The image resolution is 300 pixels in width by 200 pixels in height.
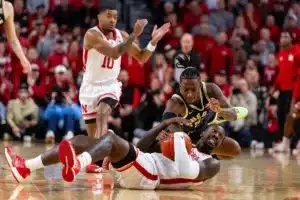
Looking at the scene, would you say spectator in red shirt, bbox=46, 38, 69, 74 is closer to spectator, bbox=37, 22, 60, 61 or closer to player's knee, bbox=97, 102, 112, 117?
spectator, bbox=37, 22, 60, 61

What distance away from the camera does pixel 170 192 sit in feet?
23.4

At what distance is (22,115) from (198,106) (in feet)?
25.7

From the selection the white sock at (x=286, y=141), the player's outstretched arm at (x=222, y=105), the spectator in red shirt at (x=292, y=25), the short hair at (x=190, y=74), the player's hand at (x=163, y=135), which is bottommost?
the white sock at (x=286, y=141)

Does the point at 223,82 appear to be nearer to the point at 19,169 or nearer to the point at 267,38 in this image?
the point at 267,38

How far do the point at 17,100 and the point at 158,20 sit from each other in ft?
14.7

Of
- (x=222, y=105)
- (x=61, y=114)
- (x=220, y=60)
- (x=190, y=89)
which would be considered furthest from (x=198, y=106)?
(x=220, y=60)

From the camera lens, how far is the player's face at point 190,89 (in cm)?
772

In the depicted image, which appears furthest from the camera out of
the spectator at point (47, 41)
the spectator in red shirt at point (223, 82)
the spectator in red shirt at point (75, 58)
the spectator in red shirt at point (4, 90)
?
the spectator at point (47, 41)

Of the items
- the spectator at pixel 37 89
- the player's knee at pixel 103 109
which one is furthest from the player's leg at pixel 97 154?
the spectator at pixel 37 89

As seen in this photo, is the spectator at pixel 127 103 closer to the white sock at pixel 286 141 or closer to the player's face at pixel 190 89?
the white sock at pixel 286 141

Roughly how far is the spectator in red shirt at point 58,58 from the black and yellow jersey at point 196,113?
26.3 ft

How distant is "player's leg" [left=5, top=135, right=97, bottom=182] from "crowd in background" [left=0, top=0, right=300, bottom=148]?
22.4 ft

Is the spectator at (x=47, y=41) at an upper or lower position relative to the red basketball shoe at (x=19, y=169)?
upper

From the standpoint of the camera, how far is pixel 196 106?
8.20 meters
